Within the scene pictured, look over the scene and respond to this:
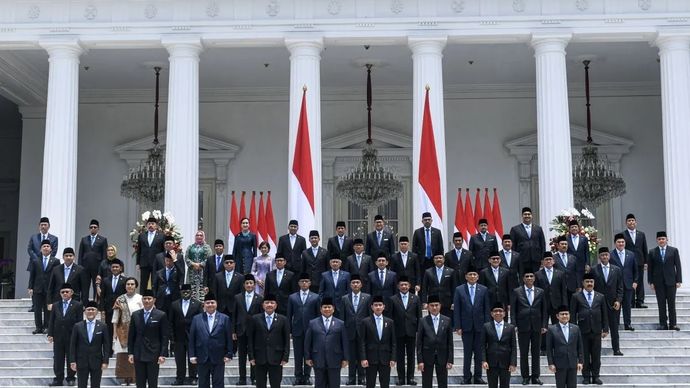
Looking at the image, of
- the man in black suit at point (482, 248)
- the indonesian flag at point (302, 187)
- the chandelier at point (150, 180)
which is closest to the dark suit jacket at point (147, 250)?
the indonesian flag at point (302, 187)

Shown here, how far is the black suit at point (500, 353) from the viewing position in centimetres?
1328

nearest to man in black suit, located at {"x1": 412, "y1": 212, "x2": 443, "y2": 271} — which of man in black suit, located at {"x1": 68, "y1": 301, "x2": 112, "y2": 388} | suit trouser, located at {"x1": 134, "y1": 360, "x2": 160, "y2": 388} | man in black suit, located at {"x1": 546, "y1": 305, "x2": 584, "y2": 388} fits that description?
man in black suit, located at {"x1": 546, "y1": 305, "x2": 584, "y2": 388}

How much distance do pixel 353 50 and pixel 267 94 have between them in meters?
4.88

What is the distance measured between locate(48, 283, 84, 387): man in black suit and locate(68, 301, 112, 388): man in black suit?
88cm

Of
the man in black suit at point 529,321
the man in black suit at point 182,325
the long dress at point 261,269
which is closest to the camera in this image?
the man in black suit at point 529,321

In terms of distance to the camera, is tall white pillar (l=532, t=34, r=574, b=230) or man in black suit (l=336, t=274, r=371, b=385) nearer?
man in black suit (l=336, t=274, r=371, b=385)

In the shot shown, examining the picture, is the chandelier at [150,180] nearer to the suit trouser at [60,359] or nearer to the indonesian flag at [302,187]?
the indonesian flag at [302,187]

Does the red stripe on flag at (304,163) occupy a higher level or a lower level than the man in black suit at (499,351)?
higher

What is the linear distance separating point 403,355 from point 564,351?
2.56m

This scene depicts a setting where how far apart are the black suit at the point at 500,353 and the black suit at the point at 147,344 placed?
15.4 feet

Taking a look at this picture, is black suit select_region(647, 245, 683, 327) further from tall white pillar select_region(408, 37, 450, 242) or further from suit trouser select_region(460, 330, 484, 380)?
tall white pillar select_region(408, 37, 450, 242)

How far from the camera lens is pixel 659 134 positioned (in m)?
27.1

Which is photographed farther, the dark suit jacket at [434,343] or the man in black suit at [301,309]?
the man in black suit at [301,309]

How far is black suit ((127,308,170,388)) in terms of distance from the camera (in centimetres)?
1345
